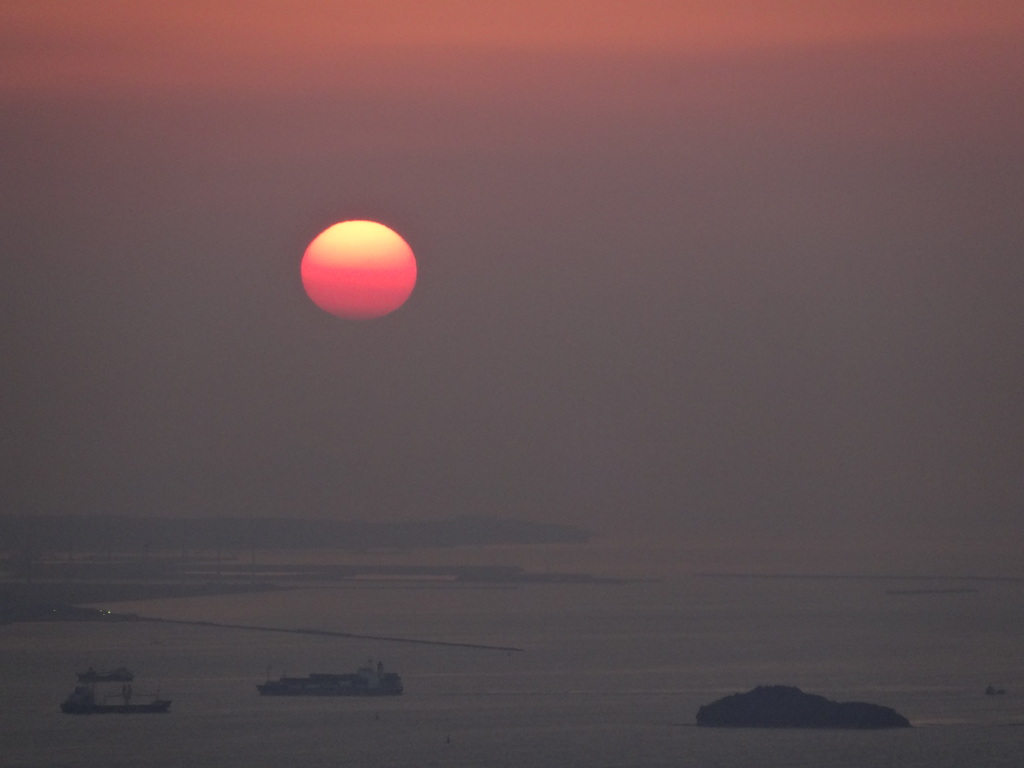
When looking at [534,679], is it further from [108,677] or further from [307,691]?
[108,677]

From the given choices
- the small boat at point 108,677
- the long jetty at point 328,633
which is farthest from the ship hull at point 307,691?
the long jetty at point 328,633

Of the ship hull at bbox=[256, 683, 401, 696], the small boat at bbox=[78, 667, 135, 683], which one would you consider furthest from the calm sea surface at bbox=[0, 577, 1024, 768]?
the small boat at bbox=[78, 667, 135, 683]

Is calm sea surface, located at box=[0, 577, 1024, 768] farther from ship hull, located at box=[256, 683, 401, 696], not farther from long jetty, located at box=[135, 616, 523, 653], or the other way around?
long jetty, located at box=[135, 616, 523, 653]

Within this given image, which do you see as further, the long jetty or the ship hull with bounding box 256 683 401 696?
the long jetty

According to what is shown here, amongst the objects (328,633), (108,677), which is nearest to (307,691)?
(108,677)

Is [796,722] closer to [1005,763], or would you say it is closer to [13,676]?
[1005,763]

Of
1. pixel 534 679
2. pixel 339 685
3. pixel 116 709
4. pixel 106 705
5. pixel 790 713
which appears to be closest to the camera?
pixel 790 713

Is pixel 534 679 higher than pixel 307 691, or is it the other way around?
pixel 534 679

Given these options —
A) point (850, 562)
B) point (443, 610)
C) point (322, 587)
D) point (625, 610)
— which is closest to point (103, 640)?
point (443, 610)
